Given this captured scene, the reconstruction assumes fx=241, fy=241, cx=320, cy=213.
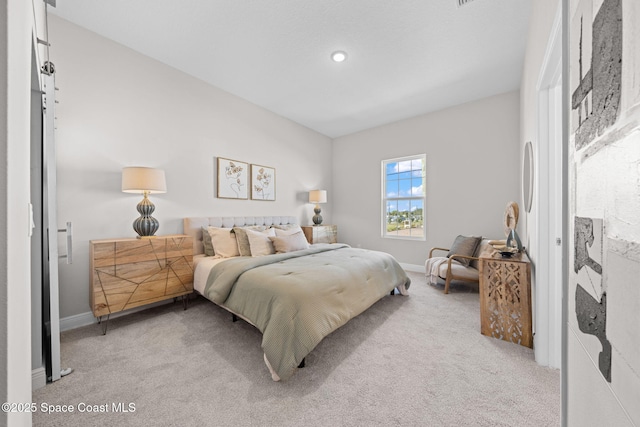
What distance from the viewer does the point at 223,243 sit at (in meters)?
3.07

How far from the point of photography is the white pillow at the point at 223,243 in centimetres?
303

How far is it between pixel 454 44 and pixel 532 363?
9.95ft

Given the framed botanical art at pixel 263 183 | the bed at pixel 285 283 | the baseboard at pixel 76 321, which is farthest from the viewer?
the framed botanical art at pixel 263 183

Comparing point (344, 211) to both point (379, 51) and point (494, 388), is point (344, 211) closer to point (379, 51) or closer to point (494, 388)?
point (379, 51)

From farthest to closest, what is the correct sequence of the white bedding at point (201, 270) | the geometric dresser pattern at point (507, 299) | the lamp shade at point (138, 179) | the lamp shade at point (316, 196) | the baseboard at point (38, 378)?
the lamp shade at point (316, 196)
the white bedding at point (201, 270)
the lamp shade at point (138, 179)
the geometric dresser pattern at point (507, 299)
the baseboard at point (38, 378)

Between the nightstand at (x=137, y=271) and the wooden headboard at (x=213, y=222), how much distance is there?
1.37ft

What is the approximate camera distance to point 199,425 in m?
1.30

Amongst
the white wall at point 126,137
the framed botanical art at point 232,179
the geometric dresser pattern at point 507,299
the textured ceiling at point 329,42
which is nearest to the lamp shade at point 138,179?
the white wall at point 126,137

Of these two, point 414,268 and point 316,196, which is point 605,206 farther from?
point 316,196

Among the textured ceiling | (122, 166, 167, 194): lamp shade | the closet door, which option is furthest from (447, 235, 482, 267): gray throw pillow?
the closet door

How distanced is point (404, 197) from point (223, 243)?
3450 millimetres

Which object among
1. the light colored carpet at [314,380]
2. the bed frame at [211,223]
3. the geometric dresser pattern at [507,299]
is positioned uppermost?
the bed frame at [211,223]

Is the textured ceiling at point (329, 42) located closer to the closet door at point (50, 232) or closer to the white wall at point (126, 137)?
the white wall at point (126, 137)

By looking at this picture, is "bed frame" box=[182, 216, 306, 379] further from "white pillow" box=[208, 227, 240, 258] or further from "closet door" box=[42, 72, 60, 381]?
"closet door" box=[42, 72, 60, 381]
